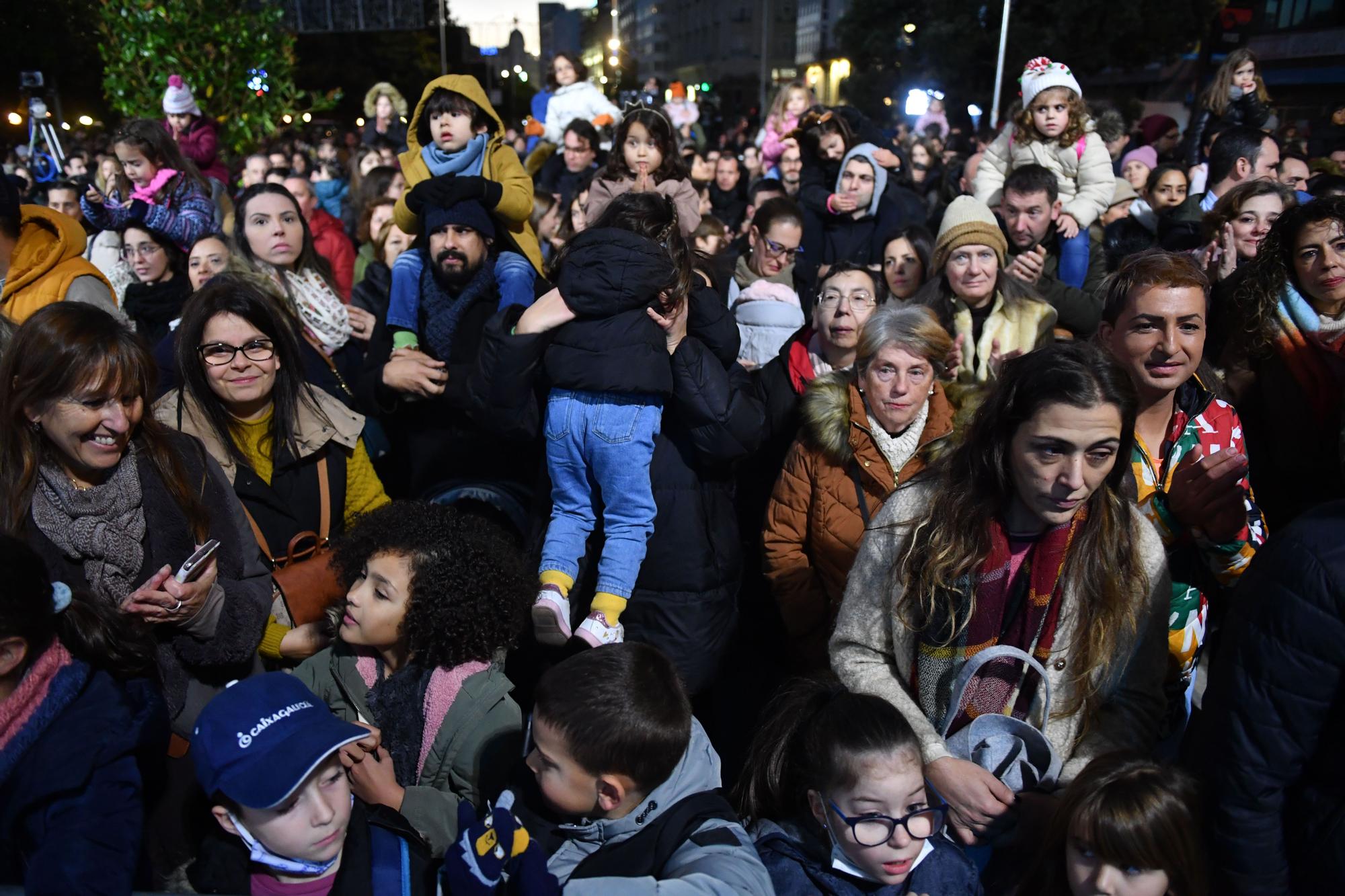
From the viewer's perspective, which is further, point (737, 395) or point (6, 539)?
point (737, 395)

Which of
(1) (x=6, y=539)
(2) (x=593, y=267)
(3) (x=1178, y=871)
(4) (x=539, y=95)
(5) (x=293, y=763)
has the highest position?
(4) (x=539, y=95)

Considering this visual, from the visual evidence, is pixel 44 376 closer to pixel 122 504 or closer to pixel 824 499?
pixel 122 504

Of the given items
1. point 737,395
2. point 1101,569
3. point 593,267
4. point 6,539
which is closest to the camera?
point 6,539

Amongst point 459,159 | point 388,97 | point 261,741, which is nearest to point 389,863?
point 261,741

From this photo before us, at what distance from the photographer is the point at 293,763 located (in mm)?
1978

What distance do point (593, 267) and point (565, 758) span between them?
1.55 metres

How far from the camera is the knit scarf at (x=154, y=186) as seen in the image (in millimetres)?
5445

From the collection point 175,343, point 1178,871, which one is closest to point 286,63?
point 175,343

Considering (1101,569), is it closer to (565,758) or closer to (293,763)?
(565,758)

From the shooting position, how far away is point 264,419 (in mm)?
3189

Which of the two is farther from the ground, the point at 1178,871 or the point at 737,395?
the point at 737,395

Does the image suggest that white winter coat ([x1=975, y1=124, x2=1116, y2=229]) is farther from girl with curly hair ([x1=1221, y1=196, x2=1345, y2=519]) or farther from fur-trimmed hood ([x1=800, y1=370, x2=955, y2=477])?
fur-trimmed hood ([x1=800, y1=370, x2=955, y2=477])

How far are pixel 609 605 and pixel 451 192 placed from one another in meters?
1.96

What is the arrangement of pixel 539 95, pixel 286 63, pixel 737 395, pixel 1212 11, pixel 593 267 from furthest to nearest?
1. pixel 1212 11
2. pixel 286 63
3. pixel 539 95
4. pixel 737 395
5. pixel 593 267
